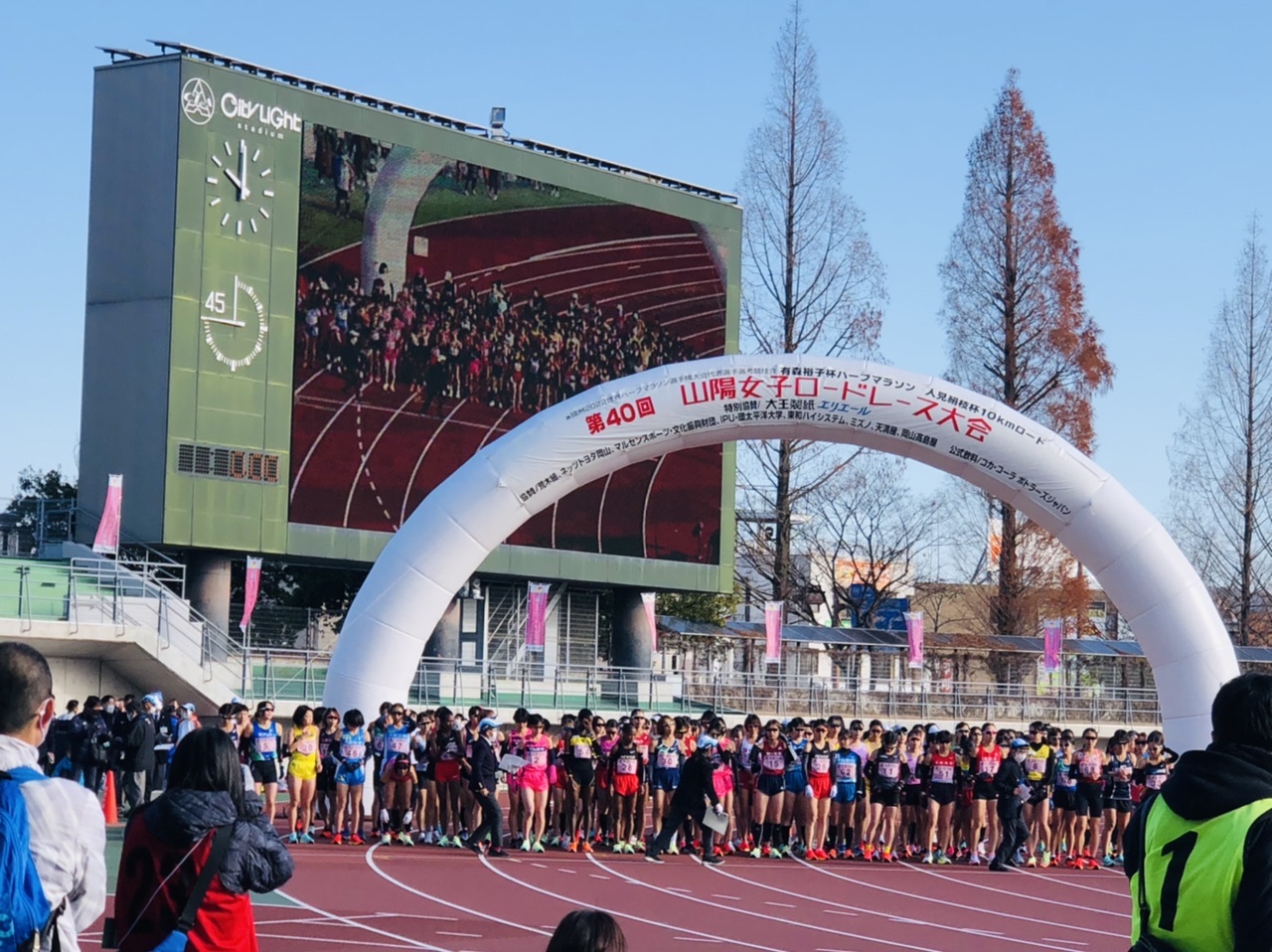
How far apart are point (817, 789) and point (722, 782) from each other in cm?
106

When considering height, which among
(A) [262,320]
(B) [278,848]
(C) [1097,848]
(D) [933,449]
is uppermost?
(A) [262,320]

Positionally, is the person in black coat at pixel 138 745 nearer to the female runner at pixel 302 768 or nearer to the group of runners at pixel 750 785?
the group of runners at pixel 750 785

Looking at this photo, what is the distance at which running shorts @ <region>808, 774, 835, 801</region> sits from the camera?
2028 centimetres

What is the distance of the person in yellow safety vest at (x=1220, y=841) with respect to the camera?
168 inches

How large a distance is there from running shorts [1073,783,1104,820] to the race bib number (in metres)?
8.17

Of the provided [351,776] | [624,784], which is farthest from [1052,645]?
[351,776]

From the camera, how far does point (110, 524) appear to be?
29.5 metres

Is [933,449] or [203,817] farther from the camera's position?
[933,449]

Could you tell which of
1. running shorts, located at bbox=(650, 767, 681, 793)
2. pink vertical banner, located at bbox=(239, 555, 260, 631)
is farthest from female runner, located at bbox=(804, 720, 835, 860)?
pink vertical banner, located at bbox=(239, 555, 260, 631)

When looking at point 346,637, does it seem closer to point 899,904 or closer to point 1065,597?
point 899,904

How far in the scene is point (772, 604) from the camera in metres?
37.4

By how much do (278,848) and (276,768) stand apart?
44.4 feet

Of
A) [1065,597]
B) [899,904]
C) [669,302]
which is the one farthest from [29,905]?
[1065,597]

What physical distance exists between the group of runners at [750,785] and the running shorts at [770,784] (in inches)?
0.4
